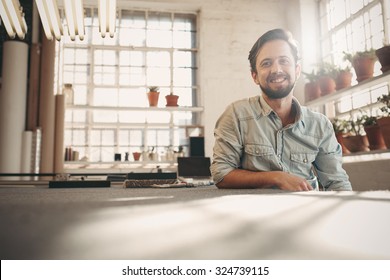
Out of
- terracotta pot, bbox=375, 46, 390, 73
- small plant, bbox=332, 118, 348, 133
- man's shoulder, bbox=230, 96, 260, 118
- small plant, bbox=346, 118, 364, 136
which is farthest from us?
small plant, bbox=332, 118, 348, 133

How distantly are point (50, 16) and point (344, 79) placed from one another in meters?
3.13

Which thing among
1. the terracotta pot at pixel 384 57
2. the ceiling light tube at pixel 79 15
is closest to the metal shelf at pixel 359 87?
the terracotta pot at pixel 384 57

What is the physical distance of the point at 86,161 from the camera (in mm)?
4840

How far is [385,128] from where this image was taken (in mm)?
2852

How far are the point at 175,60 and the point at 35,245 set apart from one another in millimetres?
5365

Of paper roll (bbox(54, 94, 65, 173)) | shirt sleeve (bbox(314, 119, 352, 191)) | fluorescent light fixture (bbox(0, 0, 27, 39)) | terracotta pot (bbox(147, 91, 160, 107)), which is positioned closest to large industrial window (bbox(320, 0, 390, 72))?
shirt sleeve (bbox(314, 119, 352, 191))

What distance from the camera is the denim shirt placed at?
1.47 m

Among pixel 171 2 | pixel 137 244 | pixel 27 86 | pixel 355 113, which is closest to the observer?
pixel 137 244

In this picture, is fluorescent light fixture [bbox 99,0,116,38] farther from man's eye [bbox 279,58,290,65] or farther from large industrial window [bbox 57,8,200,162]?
large industrial window [bbox 57,8,200,162]

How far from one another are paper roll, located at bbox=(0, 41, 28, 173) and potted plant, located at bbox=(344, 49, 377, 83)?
410 centimetres

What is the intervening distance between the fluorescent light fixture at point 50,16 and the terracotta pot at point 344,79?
3015mm

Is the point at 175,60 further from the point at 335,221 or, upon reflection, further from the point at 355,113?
the point at 335,221
